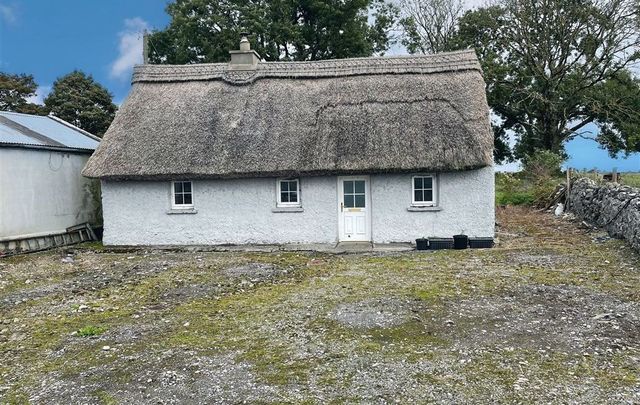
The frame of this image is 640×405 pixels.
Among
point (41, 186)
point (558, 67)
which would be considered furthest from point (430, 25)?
point (41, 186)

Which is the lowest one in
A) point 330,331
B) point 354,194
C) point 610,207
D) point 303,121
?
point 330,331

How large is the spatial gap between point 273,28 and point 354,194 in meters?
18.7

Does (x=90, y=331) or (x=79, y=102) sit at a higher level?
(x=79, y=102)

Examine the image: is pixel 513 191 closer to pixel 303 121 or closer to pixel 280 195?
pixel 303 121

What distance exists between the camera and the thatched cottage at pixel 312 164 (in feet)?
44.1

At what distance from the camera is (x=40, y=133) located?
52.2ft

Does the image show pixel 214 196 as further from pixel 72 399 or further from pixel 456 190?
pixel 72 399

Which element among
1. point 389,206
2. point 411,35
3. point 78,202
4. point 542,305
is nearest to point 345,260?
point 389,206

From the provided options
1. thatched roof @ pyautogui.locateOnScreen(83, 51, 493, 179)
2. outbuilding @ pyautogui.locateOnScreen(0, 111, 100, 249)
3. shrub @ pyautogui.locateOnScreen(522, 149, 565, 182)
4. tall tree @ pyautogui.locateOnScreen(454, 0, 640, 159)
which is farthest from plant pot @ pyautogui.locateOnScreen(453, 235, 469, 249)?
tall tree @ pyautogui.locateOnScreen(454, 0, 640, 159)

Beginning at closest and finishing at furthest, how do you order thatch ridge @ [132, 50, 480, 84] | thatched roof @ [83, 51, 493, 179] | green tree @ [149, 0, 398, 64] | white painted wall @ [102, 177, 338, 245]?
thatched roof @ [83, 51, 493, 179]
white painted wall @ [102, 177, 338, 245]
thatch ridge @ [132, 50, 480, 84]
green tree @ [149, 0, 398, 64]

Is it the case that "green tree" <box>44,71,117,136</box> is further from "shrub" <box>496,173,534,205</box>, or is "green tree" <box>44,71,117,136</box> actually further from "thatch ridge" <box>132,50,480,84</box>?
"shrub" <box>496,173,534,205</box>

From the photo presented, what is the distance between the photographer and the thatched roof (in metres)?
13.4

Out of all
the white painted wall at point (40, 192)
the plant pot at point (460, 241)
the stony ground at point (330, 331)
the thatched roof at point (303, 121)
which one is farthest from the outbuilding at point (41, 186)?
the plant pot at point (460, 241)

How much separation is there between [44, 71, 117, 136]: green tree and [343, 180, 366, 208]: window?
927 inches
